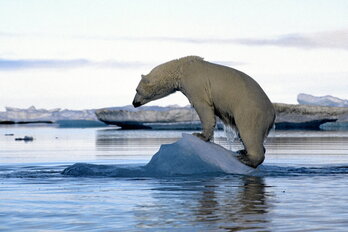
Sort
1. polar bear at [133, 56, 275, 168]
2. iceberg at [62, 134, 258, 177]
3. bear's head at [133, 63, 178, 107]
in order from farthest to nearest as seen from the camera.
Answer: bear's head at [133, 63, 178, 107] < polar bear at [133, 56, 275, 168] < iceberg at [62, 134, 258, 177]

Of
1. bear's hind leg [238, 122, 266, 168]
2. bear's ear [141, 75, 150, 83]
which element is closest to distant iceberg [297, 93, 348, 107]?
bear's ear [141, 75, 150, 83]

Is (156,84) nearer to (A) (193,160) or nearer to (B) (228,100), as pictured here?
(B) (228,100)

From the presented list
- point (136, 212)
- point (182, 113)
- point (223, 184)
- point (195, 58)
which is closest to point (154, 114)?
point (182, 113)

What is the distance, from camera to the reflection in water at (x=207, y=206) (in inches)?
174

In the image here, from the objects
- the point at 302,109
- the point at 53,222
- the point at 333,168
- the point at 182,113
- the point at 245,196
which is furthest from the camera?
the point at 182,113

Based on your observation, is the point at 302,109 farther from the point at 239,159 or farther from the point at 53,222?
the point at 53,222

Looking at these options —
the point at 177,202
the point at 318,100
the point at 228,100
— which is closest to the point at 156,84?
the point at 228,100

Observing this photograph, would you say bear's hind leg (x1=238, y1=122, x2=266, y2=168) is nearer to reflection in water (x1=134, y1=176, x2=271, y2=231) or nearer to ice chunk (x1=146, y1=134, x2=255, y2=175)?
ice chunk (x1=146, y1=134, x2=255, y2=175)

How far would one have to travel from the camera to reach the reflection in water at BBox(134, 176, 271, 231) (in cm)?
442

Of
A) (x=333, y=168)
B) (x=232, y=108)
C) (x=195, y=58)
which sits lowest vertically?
(x=333, y=168)

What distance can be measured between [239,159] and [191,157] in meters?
0.75

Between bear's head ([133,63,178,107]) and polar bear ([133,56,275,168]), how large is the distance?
0.02 meters

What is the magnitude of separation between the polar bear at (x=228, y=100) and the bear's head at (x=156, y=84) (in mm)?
16

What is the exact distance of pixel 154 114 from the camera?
38.2 meters
